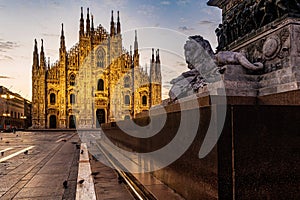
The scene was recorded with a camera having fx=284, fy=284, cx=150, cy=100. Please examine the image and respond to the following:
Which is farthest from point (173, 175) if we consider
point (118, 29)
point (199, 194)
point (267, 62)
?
point (118, 29)

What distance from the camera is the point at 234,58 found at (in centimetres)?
414

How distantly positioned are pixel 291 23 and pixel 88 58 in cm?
4162

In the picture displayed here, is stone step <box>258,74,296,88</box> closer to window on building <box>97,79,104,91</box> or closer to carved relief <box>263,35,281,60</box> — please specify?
carved relief <box>263,35,281,60</box>

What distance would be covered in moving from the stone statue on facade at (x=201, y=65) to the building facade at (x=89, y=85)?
1461 inches

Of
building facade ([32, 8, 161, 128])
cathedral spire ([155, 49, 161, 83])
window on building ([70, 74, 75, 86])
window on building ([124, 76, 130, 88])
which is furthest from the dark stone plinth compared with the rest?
cathedral spire ([155, 49, 161, 83])

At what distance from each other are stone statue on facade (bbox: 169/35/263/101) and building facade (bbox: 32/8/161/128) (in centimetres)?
3711

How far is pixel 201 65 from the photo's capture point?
4867 mm

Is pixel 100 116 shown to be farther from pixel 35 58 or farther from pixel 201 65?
pixel 201 65

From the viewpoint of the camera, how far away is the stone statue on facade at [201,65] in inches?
164

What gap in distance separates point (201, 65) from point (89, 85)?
1570 inches

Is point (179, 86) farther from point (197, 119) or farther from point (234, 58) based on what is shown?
point (197, 119)

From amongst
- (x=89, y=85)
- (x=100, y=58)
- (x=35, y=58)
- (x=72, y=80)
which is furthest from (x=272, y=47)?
(x=35, y=58)

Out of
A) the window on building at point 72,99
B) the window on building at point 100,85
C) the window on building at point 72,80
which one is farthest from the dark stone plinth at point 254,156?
the window on building at point 72,80

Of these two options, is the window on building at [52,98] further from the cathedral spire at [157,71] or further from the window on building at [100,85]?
the cathedral spire at [157,71]
